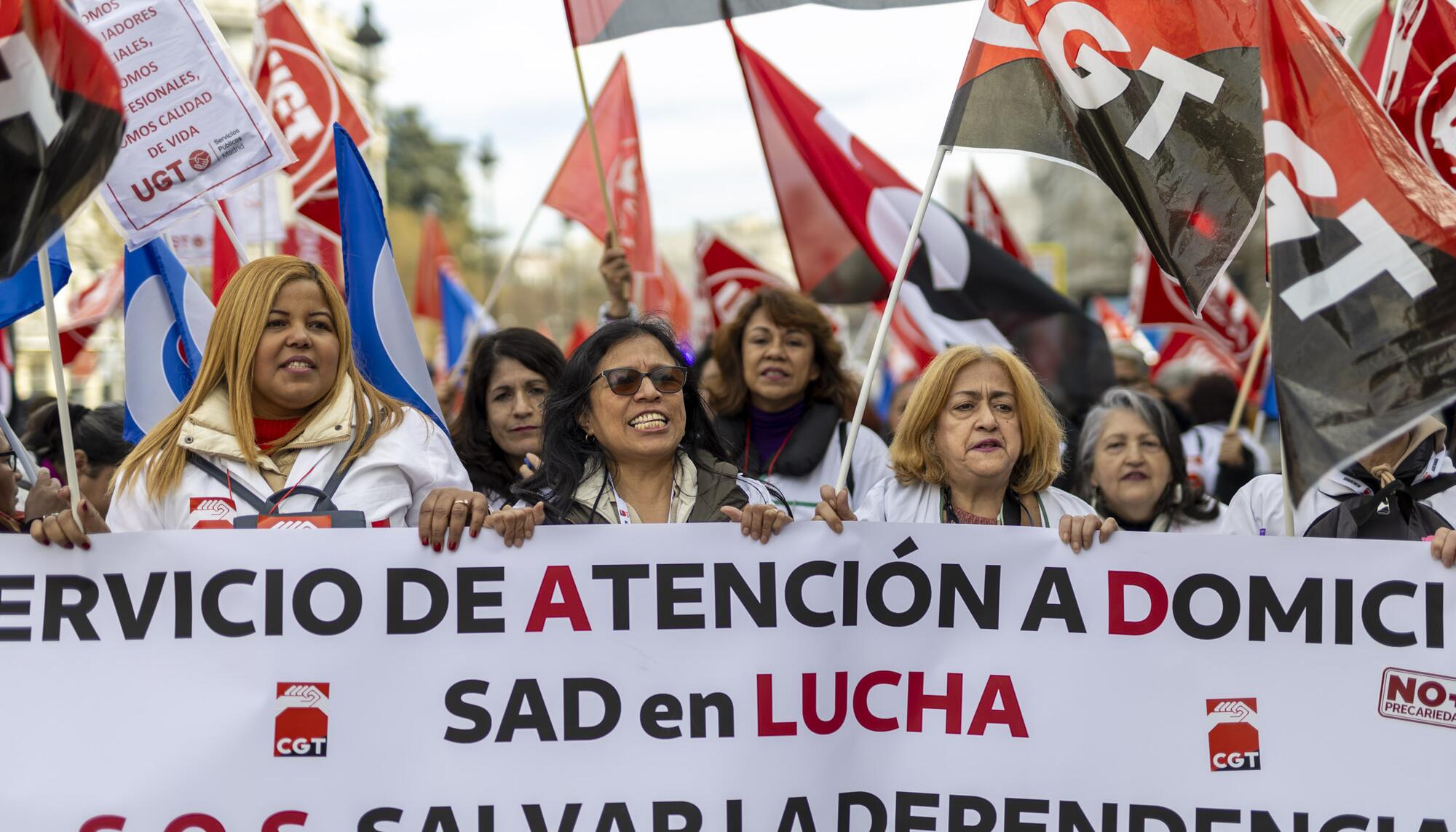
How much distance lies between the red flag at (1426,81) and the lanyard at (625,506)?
9.00 feet

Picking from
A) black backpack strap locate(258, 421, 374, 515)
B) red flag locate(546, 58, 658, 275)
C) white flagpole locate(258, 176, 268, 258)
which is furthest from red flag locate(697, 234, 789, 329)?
black backpack strap locate(258, 421, 374, 515)

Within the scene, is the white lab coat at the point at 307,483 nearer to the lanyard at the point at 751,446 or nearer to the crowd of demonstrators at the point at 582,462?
the crowd of demonstrators at the point at 582,462

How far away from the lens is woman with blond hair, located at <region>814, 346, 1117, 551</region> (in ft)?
Result: 12.4

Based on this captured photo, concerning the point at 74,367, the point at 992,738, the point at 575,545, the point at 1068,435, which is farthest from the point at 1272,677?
the point at 74,367

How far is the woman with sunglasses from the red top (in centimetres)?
59

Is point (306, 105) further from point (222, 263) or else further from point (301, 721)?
point (301, 721)

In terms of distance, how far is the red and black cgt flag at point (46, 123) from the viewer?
116 inches

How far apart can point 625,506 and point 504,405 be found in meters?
1.33

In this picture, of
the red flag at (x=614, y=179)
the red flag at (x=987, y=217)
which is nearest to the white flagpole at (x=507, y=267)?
the red flag at (x=614, y=179)

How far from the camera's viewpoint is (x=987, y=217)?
367 inches

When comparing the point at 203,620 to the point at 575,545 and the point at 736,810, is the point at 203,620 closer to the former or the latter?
the point at 575,545

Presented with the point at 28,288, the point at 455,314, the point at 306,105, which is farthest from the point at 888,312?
the point at 455,314

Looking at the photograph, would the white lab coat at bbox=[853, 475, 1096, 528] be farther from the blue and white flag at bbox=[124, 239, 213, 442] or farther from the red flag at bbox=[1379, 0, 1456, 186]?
the blue and white flag at bbox=[124, 239, 213, 442]

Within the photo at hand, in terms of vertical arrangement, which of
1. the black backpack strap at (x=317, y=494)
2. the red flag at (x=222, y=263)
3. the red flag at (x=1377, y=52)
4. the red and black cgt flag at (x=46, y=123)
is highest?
the red flag at (x=1377, y=52)
